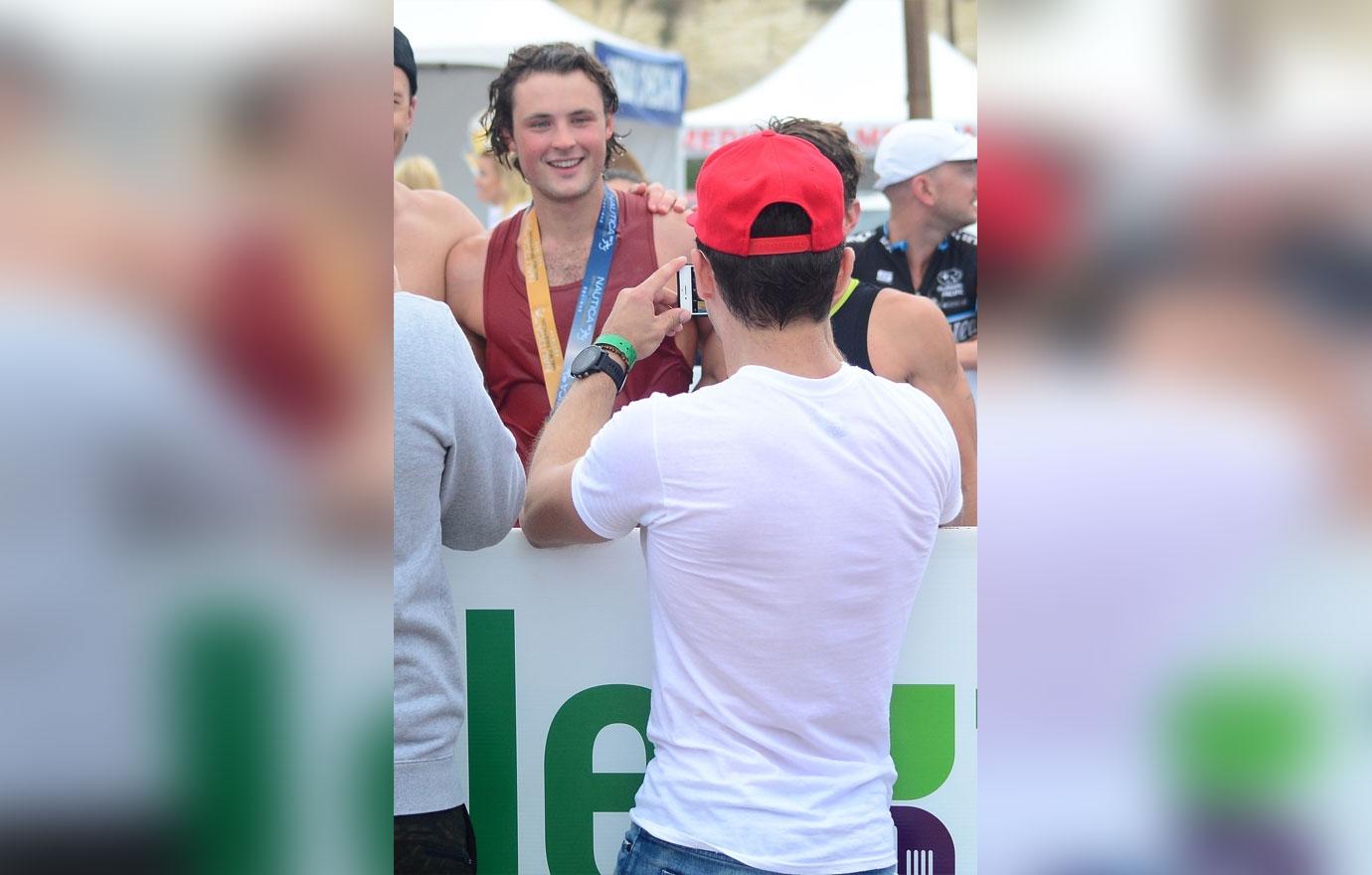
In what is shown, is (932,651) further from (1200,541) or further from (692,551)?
(1200,541)

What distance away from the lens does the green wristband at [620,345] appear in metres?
1.93

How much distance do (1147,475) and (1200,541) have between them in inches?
1.6

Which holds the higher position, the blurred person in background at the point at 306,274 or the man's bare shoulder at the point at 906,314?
the man's bare shoulder at the point at 906,314

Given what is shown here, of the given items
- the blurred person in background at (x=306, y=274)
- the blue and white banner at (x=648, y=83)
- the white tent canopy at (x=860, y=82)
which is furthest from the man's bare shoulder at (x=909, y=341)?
the white tent canopy at (x=860, y=82)

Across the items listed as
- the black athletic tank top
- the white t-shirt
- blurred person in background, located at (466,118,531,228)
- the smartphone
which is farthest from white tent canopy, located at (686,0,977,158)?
the white t-shirt

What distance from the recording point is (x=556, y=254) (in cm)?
300

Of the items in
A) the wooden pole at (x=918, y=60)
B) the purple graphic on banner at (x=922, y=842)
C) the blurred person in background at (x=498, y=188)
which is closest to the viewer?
the purple graphic on banner at (x=922, y=842)

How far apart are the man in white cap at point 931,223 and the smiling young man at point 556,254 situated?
175cm

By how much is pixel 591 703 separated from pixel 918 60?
9.57m

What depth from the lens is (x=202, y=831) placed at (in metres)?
0.58

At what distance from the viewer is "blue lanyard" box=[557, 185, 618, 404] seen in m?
2.82

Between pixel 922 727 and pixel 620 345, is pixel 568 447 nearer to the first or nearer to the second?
pixel 620 345

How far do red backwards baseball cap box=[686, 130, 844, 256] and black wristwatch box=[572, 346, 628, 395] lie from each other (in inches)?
12.4

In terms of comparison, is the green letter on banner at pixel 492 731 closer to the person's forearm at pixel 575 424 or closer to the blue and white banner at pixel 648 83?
the person's forearm at pixel 575 424
